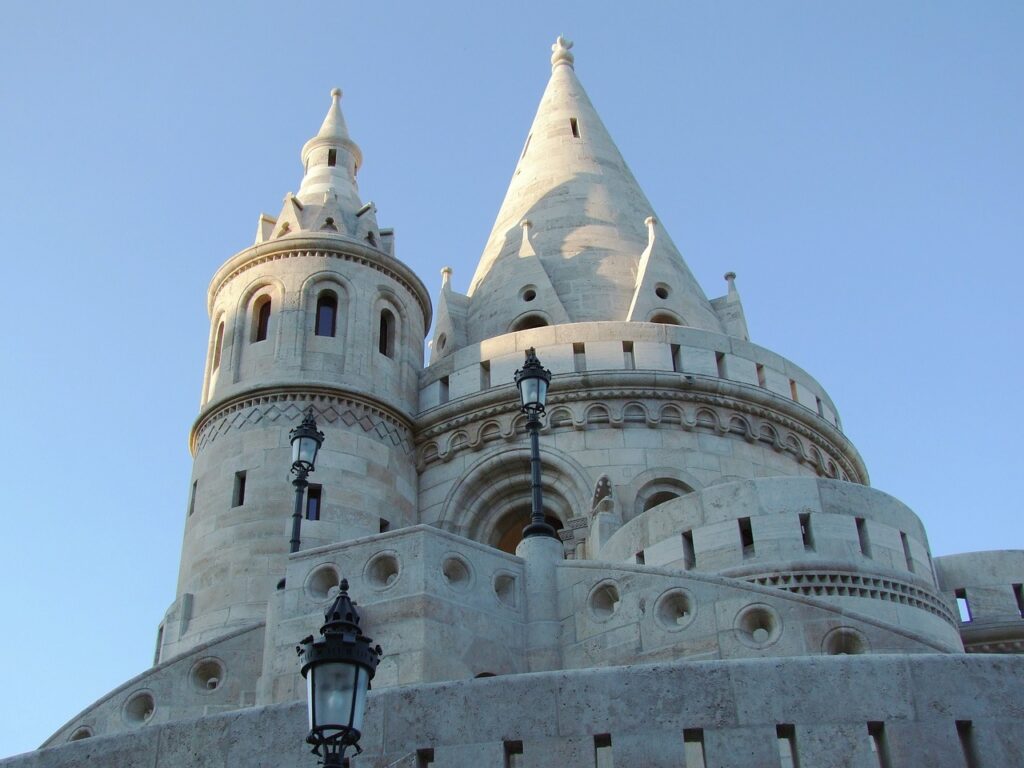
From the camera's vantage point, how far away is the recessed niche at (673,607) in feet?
41.7

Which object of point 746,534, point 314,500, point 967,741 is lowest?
point 967,741

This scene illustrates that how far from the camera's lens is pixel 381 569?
1316cm

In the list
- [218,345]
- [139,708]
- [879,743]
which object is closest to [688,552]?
[139,708]

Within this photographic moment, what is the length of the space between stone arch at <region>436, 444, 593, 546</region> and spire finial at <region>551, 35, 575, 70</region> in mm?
14535

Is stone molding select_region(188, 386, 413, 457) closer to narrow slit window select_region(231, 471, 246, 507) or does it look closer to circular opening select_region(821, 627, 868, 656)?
narrow slit window select_region(231, 471, 246, 507)

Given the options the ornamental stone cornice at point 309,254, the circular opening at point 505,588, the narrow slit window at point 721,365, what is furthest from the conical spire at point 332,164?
the circular opening at point 505,588

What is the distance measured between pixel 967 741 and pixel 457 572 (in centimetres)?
605

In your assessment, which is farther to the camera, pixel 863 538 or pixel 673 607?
pixel 863 538

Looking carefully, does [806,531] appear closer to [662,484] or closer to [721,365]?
[662,484]

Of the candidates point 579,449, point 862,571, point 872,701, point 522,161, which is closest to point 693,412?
point 579,449

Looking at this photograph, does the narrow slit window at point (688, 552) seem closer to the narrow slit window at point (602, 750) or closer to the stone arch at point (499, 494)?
the stone arch at point (499, 494)

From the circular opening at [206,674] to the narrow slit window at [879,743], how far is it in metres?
8.52

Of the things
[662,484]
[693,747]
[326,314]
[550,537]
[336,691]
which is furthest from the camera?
[326,314]

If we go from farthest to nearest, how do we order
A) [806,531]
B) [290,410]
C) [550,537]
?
[290,410] → [806,531] → [550,537]
